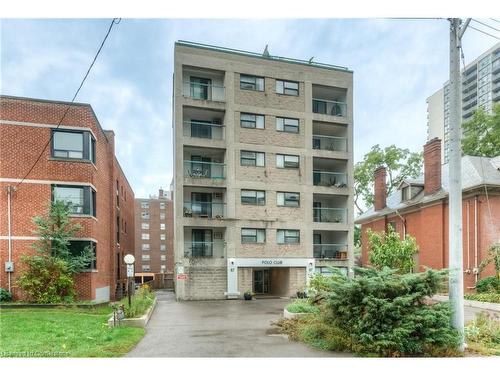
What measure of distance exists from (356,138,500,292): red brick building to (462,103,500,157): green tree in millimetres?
5964

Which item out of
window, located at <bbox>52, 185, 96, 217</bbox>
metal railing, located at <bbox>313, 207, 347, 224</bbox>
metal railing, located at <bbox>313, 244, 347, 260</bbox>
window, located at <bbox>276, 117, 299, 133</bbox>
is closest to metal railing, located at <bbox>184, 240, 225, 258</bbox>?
metal railing, located at <bbox>313, 244, 347, 260</bbox>

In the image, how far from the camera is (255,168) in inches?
822

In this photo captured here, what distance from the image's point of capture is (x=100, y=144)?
17953 mm

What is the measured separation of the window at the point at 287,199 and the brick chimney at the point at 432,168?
7546 millimetres

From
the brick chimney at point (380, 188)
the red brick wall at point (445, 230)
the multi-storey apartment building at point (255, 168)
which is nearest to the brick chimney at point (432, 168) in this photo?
the red brick wall at point (445, 230)

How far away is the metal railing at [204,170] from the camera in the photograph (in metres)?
20.4

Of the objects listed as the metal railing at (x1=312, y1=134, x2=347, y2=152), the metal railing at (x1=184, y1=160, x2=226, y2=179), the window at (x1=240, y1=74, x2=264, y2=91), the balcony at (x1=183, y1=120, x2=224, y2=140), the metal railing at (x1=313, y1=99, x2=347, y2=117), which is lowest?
the metal railing at (x1=184, y1=160, x2=226, y2=179)

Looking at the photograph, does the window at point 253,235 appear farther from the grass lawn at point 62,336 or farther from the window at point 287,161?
the grass lawn at point 62,336

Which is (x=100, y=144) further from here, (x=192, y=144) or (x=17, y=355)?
(x=17, y=355)

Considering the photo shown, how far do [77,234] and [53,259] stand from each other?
146 centimetres

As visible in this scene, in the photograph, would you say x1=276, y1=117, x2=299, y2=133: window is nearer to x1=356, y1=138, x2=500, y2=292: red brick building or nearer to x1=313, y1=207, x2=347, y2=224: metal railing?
x1=313, y1=207, x2=347, y2=224: metal railing

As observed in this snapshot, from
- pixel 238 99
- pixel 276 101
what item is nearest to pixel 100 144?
pixel 238 99

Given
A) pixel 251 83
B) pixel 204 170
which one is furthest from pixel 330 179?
pixel 204 170

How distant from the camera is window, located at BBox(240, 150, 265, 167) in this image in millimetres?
20781
